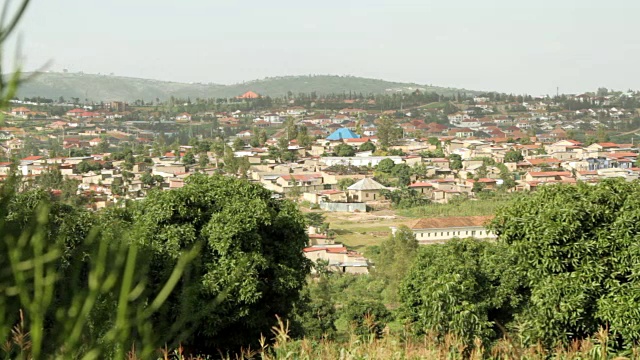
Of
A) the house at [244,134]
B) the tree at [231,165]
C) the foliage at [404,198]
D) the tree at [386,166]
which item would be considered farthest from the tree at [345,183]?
the house at [244,134]

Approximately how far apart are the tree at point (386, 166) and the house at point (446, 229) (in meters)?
13.5

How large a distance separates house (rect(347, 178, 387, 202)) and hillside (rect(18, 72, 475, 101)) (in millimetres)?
96226

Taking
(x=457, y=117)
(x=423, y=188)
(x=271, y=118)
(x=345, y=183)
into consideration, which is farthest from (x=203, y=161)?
(x=457, y=117)

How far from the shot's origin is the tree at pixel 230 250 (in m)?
5.56

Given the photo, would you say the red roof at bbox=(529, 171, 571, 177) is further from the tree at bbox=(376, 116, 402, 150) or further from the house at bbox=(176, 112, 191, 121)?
the house at bbox=(176, 112, 191, 121)

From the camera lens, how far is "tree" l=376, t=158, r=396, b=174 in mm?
34812

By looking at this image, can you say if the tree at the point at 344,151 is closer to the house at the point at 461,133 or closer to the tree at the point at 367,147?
the tree at the point at 367,147

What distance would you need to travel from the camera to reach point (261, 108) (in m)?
79.2

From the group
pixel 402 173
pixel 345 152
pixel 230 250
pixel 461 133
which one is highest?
pixel 230 250

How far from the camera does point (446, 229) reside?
20703mm

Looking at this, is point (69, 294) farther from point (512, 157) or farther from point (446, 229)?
point (512, 157)

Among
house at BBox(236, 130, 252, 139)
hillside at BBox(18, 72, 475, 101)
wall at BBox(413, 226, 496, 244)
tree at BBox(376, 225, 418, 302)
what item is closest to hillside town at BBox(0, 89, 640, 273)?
wall at BBox(413, 226, 496, 244)

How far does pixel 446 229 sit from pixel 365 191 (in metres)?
8.45

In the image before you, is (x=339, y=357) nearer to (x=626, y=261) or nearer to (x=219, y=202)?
(x=626, y=261)
